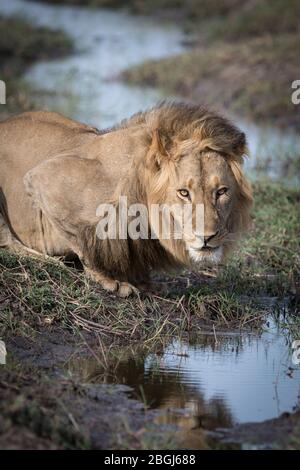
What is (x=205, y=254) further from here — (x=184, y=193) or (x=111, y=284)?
(x=111, y=284)

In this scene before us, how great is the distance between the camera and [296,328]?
6.48 metres

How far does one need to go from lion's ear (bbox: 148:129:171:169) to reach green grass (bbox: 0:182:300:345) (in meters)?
0.93

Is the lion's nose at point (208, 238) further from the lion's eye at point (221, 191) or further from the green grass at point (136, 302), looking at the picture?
the green grass at point (136, 302)

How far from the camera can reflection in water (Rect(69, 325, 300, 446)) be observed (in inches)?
201

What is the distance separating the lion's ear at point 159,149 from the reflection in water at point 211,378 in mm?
1086

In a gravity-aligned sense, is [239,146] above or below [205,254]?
above

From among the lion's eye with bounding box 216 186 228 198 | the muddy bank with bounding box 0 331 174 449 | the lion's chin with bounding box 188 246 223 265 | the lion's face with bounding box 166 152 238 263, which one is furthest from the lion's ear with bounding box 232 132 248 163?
the muddy bank with bounding box 0 331 174 449

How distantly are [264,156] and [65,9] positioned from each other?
15351 mm

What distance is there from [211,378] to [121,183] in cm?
133

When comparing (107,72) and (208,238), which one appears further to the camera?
(107,72)

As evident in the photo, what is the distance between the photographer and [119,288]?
6.55 metres

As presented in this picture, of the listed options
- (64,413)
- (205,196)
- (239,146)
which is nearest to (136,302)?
(205,196)
